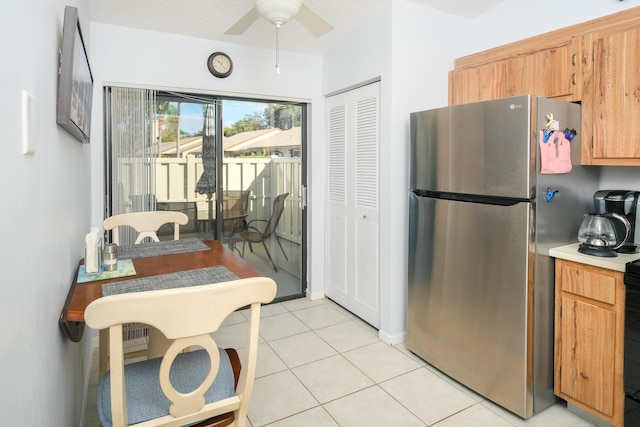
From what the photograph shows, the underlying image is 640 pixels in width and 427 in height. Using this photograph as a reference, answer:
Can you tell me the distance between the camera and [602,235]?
204cm

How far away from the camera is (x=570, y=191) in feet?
7.22

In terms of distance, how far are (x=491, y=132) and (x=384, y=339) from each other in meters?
1.73

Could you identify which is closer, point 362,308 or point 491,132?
point 491,132

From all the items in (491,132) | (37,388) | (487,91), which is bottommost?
(37,388)

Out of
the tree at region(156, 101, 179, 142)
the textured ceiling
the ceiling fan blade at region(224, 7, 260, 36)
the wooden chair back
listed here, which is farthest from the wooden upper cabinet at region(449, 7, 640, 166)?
the tree at region(156, 101, 179, 142)

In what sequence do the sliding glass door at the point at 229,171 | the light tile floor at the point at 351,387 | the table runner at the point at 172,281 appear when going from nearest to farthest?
the table runner at the point at 172,281
the light tile floor at the point at 351,387
the sliding glass door at the point at 229,171

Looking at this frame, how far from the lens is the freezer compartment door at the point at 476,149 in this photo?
78.4 inches

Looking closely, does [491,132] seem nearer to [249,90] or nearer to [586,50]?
[586,50]

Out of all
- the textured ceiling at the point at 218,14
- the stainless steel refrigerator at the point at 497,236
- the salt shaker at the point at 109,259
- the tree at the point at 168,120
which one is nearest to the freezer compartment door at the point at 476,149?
the stainless steel refrigerator at the point at 497,236

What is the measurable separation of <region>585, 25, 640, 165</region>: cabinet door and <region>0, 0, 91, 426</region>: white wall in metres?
2.52

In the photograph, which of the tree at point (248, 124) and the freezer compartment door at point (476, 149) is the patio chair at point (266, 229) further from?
the freezer compartment door at point (476, 149)

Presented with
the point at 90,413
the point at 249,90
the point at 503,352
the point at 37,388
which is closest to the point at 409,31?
the point at 249,90

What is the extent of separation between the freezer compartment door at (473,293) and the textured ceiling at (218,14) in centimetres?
152

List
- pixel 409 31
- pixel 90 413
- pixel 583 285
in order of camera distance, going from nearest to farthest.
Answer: pixel 583 285
pixel 90 413
pixel 409 31
